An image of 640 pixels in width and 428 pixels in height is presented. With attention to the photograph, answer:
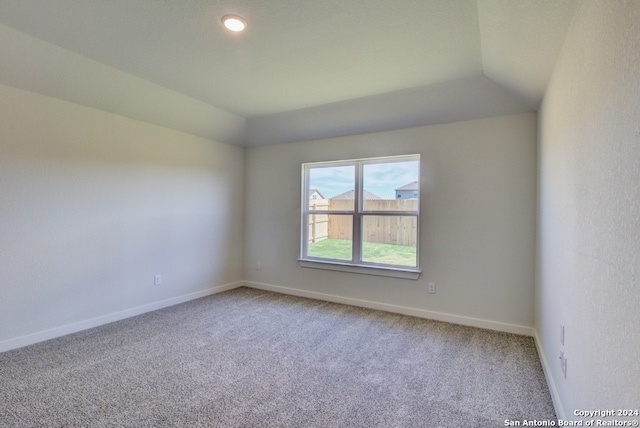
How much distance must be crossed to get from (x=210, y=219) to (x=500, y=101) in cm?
371

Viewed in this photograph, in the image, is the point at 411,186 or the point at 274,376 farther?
the point at 411,186

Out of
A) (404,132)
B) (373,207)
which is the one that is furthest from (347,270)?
(404,132)

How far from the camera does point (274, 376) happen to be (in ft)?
6.95

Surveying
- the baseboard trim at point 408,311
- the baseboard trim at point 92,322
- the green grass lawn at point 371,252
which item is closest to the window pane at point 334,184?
the green grass lawn at point 371,252

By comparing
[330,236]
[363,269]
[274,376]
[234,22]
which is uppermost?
[234,22]

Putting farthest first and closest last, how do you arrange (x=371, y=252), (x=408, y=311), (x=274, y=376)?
1. (x=371, y=252)
2. (x=408, y=311)
3. (x=274, y=376)

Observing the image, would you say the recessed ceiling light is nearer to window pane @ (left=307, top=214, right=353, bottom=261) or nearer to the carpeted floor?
the carpeted floor

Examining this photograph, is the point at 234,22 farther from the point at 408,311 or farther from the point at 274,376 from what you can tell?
the point at 408,311

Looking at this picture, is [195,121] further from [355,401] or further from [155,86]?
[355,401]

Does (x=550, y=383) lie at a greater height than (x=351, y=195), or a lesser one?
lesser

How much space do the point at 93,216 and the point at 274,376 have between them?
7.93ft

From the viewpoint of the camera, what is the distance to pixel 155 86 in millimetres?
2906

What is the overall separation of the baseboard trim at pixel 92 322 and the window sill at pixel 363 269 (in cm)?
147

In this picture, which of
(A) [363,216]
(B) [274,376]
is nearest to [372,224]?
(A) [363,216]
